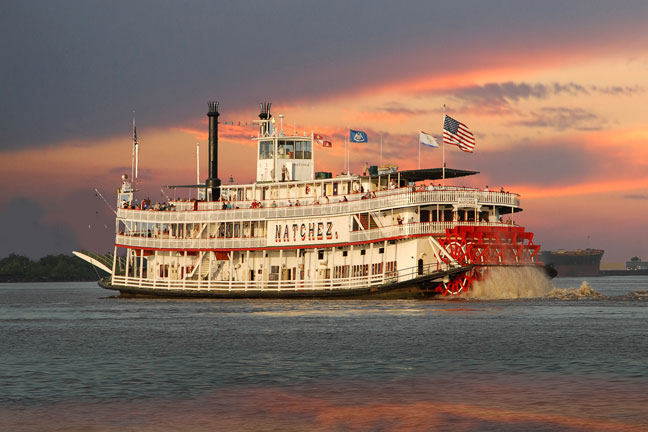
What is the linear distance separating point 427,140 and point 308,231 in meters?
10.6

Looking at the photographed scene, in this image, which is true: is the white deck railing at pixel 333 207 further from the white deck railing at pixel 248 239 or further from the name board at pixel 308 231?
the white deck railing at pixel 248 239

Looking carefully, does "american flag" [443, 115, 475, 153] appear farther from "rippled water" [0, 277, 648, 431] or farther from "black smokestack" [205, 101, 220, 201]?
"black smokestack" [205, 101, 220, 201]

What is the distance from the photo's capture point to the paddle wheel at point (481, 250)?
179 feet

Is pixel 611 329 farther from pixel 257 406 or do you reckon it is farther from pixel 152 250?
pixel 152 250

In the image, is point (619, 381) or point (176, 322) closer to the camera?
point (619, 381)

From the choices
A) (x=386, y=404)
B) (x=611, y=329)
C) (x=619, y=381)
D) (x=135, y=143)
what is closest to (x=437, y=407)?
(x=386, y=404)

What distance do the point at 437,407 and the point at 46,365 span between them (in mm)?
14635

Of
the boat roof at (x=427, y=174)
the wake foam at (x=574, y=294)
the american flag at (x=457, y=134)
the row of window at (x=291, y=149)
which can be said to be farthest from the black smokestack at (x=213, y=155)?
the wake foam at (x=574, y=294)

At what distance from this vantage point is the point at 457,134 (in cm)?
5694

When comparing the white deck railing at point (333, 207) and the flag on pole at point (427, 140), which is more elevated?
the flag on pole at point (427, 140)

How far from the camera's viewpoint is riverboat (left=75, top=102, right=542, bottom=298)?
55.9m

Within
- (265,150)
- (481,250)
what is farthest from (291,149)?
(481,250)

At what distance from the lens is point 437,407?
2058 cm

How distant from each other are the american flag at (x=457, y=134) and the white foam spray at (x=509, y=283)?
801cm
